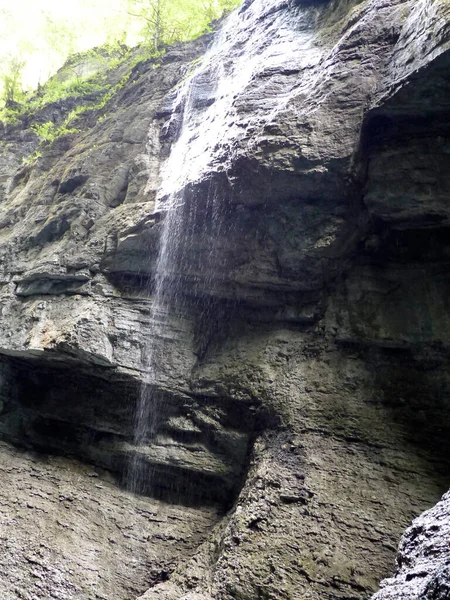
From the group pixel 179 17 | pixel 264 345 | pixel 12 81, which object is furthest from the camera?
pixel 12 81

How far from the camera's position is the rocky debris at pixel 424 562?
1779 mm

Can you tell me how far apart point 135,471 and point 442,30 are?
269 inches

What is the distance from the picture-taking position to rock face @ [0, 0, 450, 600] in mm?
4395

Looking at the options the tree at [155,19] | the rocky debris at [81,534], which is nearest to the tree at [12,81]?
the tree at [155,19]

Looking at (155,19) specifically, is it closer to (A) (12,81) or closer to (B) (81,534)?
(A) (12,81)

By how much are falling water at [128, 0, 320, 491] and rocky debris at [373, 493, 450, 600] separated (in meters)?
4.34

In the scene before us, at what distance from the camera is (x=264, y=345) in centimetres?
591

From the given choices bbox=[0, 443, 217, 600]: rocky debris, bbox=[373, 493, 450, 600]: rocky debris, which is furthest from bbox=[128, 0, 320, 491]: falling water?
bbox=[373, 493, 450, 600]: rocky debris

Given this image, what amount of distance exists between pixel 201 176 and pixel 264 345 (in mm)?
2716

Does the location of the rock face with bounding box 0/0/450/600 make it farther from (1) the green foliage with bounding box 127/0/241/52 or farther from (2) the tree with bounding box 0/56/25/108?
(2) the tree with bounding box 0/56/25/108

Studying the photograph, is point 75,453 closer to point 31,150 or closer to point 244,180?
point 244,180

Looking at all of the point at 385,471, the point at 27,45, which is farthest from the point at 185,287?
the point at 27,45

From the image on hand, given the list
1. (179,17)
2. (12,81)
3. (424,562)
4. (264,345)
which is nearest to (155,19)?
(179,17)

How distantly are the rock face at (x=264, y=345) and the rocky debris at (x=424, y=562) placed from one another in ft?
5.50
